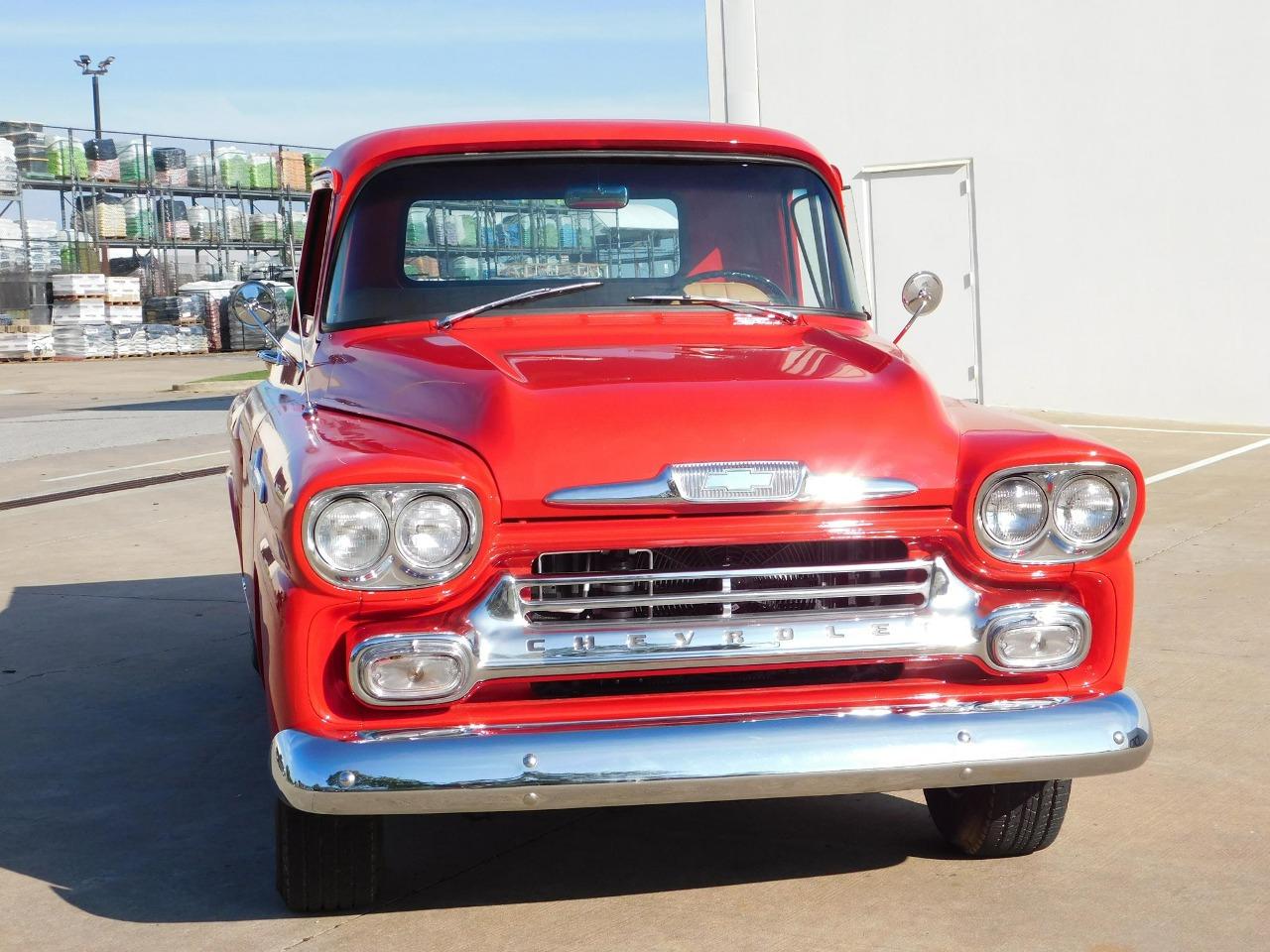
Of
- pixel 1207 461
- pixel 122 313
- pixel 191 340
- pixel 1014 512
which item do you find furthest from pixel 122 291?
pixel 1014 512

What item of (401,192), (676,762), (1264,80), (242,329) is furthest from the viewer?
(242,329)

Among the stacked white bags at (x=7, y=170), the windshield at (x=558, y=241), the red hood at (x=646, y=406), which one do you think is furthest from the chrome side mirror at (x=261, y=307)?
the stacked white bags at (x=7, y=170)

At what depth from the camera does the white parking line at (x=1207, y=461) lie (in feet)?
33.5

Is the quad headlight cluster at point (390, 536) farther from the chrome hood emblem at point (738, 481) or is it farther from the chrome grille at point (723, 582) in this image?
Result: the chrome hood emblem at point (738, 481)

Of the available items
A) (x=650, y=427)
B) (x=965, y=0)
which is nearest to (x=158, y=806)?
(x=650, y=427)

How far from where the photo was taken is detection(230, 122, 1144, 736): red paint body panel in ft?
9.82

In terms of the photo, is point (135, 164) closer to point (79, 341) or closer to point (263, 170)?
point (263, 170)

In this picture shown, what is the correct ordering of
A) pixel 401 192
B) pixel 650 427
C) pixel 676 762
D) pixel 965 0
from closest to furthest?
pixel 676 762
pixel 650 427
pixel 401 192
pixel 965 0

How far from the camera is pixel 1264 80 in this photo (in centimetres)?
1309

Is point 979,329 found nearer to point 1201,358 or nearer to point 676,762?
point 1201,358

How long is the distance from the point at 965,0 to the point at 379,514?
12802mm

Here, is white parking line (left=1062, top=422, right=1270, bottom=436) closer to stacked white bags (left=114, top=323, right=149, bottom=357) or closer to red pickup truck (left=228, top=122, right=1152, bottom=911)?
red pickup truck (left=228, top=122, right=1152, bottom=911)

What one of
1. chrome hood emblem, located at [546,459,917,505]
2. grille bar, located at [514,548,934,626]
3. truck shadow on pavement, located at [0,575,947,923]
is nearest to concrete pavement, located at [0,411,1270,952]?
truck shadow on pavement, located at [0,575,947,923]

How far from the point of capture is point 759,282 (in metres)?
4.30
